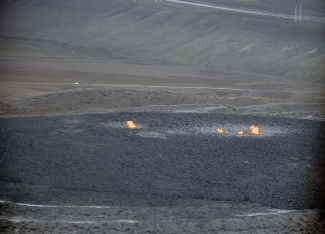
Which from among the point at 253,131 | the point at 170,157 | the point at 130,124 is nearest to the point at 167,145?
the point at 170,157

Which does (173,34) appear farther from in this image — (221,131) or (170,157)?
(170,157)

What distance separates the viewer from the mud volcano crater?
26.8 feet

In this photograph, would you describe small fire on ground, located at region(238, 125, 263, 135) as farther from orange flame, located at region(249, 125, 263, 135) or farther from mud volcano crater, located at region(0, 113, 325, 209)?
mud volcano crater, located at region(0, 113, 325, 209)

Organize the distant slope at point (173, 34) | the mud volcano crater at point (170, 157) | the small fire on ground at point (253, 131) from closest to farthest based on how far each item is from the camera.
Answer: the mud volcano crater at point (170, 157) → the small fire on ground at point (253, 131) → the distant slope at point (173, 34)

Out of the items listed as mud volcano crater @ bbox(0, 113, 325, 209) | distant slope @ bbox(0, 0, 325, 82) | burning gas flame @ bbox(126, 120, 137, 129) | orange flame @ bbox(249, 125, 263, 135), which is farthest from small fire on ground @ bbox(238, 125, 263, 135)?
distant slope @ bbox(0, 0, 325, 82)

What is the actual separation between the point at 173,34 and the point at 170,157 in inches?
959

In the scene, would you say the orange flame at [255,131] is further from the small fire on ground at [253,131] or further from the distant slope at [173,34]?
the distant slope at [173,34]

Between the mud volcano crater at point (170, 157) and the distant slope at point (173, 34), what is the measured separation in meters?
12.1

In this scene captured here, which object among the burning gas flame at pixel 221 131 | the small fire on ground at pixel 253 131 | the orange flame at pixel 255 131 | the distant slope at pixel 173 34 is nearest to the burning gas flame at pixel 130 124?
the burning gas flame at pixel 221 131

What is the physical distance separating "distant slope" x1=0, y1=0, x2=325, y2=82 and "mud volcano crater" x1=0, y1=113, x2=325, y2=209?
476 inches

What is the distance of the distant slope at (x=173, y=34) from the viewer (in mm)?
26750

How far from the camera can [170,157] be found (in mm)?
9680

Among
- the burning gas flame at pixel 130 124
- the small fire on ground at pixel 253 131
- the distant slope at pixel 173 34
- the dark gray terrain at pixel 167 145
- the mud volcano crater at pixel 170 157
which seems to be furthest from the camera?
the distant slope at pixel 173 34

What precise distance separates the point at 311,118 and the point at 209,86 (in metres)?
8.90
